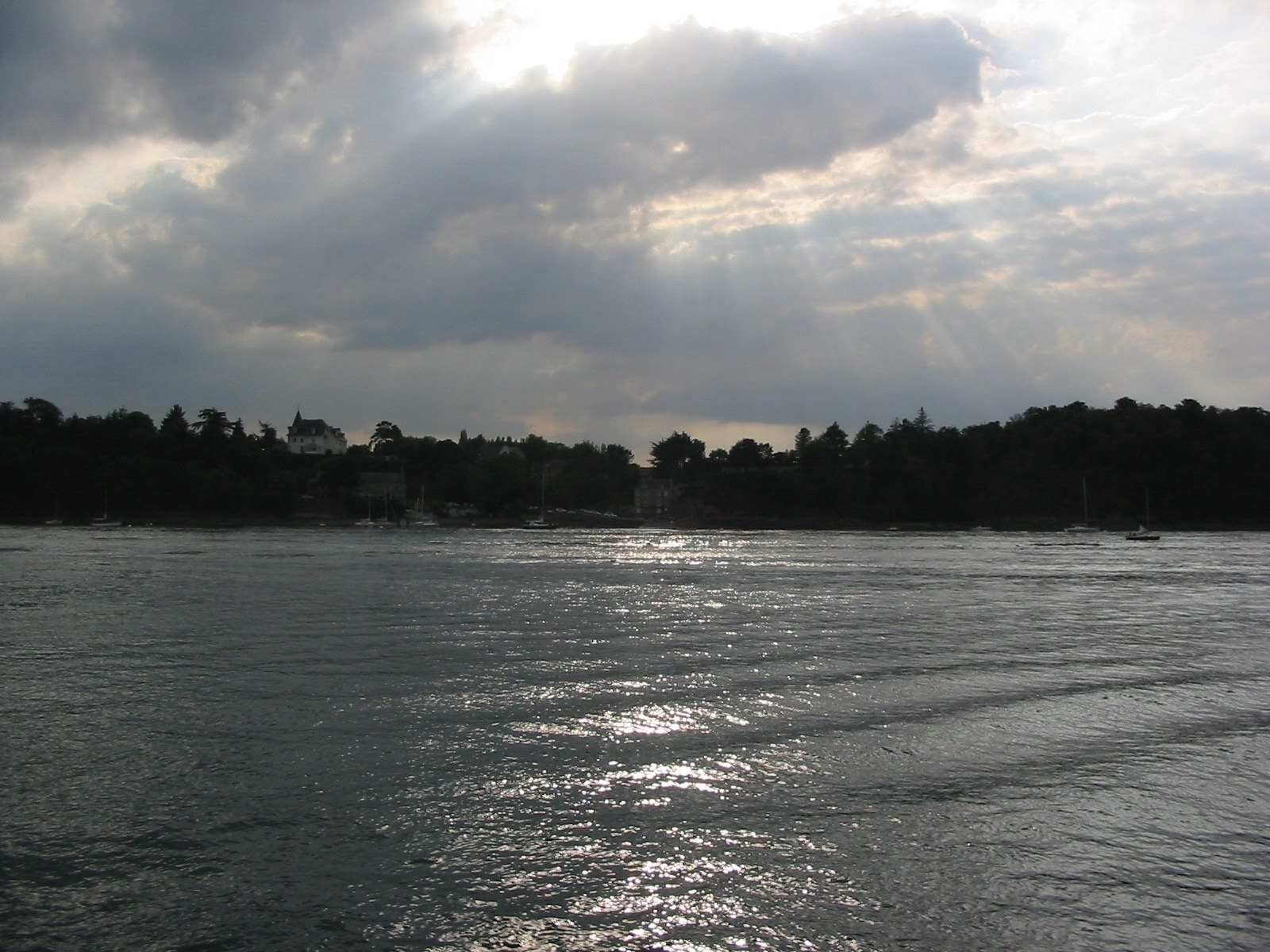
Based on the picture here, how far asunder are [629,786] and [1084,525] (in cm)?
13946

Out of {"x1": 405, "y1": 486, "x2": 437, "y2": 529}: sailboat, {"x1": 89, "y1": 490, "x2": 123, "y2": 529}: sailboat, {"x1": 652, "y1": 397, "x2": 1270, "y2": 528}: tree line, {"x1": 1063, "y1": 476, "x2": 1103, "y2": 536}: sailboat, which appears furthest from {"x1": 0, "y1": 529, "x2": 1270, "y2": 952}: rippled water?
{"x1": 652, "y1": 397, "x2": 1270, "y2": 528}: tree line

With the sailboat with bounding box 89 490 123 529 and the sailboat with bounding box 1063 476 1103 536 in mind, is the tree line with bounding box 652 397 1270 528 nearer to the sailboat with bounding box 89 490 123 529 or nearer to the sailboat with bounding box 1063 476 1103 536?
the sailboat with bounding box 1063 476 1103 536

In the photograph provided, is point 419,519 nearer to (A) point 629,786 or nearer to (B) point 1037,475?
(B) point 1037,475

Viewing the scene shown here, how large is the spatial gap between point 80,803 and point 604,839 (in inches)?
202

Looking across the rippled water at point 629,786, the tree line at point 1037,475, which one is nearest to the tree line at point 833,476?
the tree line at point 1037,475

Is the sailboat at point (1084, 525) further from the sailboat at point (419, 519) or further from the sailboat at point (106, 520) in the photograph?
the sailboat at point (106, 520)

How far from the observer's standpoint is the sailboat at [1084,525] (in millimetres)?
131125

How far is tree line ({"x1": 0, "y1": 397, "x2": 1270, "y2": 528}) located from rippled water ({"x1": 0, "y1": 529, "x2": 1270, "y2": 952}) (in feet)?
401

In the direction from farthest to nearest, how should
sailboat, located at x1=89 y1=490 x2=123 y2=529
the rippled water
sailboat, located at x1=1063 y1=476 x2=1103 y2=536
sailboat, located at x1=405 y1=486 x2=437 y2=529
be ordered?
sailboat, located at x1=405 y1=486 x2=437 y2=529 → sailboat, located at x1=1063 y1=476 x2=1103 y2=536 → sailboat, located at x1=89 y1=490 x2=123 y2=529 → the rippled water

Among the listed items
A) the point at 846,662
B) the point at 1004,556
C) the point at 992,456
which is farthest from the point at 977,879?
the point at 992,456

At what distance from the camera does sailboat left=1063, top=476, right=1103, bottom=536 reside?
13112cm

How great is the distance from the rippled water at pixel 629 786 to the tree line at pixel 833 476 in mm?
122183

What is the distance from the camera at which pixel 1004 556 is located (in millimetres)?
68500

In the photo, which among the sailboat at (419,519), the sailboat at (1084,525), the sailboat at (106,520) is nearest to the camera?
the sailboat at (106,520)
